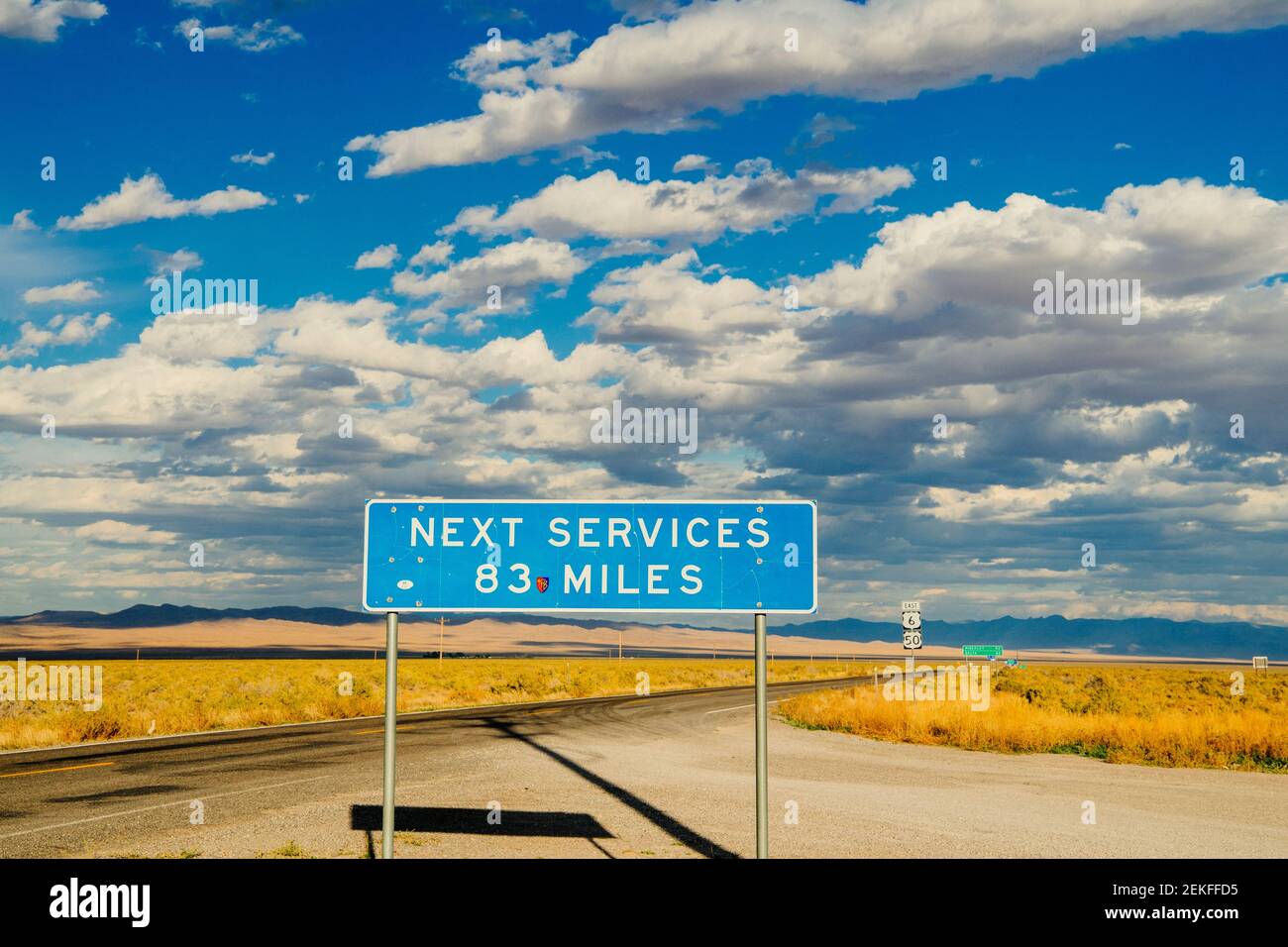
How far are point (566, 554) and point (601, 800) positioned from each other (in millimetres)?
6353

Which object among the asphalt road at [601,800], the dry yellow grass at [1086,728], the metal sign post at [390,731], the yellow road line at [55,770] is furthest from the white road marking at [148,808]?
the dry yellow grass at [1086,728]

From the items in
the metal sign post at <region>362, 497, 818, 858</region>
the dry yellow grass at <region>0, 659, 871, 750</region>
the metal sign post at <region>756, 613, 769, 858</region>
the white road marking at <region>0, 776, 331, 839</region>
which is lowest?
the dry yellow grass at <region>0, 659, 871, 750</region>

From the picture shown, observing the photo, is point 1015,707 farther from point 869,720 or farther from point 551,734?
point 551,734

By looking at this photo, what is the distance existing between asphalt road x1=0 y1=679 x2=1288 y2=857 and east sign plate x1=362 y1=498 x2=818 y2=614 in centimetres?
302

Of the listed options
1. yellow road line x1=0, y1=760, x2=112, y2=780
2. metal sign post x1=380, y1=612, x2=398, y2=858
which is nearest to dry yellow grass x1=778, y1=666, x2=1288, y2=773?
metal sign post x1=380, y1=612, x2=398, y2=858

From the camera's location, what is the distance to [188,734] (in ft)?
77.0

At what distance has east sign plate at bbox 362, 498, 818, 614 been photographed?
8305 millimetres

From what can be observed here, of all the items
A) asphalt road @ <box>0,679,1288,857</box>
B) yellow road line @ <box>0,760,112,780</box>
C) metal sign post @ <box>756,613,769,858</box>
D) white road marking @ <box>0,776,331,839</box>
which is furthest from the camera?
yellow road line @ <box>0,760,112,780</box>

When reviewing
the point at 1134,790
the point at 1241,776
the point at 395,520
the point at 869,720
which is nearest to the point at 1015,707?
the point at 869,720

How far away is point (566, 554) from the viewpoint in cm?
856

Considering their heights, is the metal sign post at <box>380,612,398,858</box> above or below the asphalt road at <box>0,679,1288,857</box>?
above

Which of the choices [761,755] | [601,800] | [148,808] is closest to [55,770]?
[148,808]

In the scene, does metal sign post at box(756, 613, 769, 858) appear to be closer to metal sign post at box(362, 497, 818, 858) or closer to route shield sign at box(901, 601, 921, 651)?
A: metal sign post at box(362, 497, 818, 858)
